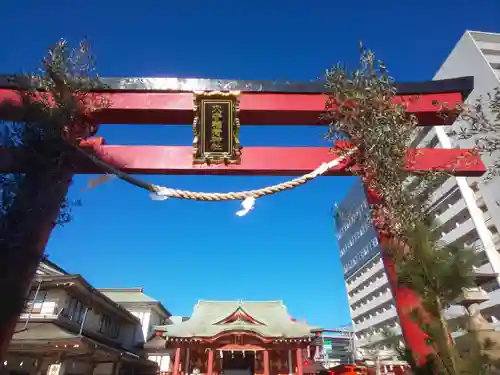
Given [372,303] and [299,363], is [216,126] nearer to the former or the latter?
[299,363]

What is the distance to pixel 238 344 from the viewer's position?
15.5 metres

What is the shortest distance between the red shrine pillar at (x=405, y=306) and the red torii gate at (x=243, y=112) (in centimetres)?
124

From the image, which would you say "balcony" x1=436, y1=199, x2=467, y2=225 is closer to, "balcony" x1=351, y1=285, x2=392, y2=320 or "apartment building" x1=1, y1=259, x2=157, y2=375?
"balcony" x1=351, y1=285, x2=392, y2=320

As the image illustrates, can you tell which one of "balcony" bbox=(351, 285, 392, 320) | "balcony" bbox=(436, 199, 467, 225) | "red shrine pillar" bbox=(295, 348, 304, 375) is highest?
"balcony" bbox=(436, 199, 467, 225)

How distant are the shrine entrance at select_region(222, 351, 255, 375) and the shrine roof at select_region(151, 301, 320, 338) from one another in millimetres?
1991

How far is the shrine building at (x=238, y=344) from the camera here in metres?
15.3

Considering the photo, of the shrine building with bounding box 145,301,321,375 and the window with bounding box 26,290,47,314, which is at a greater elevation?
the window with bounding box 26,290,47,314

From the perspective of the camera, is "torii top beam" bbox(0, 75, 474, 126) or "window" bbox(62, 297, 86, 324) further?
"window" bbox(62, 297, 86, 324)

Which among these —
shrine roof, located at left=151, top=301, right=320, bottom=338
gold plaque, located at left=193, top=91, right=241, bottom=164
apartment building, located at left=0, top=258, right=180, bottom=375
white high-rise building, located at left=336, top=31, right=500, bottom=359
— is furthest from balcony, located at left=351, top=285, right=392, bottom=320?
gold plaque, located at left=193, top=91, right=241, bottom=164

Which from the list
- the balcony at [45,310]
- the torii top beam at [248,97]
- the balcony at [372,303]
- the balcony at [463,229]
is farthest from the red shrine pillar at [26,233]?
the balcony at [372,303]

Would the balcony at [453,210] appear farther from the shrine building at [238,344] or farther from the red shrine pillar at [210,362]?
the red shrine pillar at [210,362]

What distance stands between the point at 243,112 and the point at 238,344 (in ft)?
43.9

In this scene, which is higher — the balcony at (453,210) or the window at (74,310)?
the balcony at (453,210)

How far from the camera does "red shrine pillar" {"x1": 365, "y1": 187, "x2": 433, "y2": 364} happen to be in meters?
3.57
